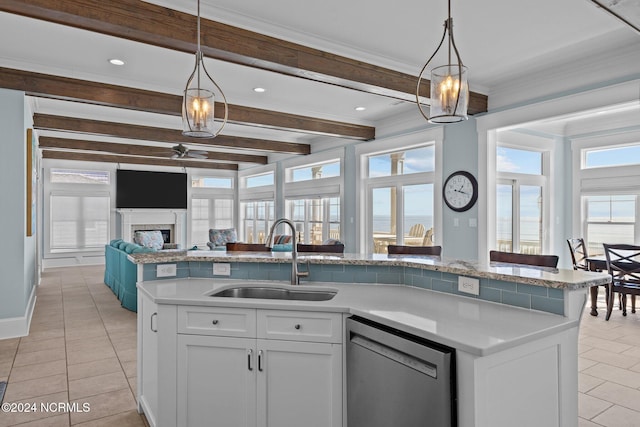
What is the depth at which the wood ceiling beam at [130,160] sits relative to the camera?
892 cm

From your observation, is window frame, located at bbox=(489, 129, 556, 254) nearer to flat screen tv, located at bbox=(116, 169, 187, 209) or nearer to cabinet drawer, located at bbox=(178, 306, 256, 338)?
cabinet drawer, located at bbox=(178, 306, 256, 338)

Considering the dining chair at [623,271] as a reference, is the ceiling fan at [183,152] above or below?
above

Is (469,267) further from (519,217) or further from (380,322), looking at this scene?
(519,217)

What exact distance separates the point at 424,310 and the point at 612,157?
5.96 m

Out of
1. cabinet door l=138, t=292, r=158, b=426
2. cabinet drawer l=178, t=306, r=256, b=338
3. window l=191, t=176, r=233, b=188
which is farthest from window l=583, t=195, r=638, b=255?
window l=191, t=176, r=233, b=188

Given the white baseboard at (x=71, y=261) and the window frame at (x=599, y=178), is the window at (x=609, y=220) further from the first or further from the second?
the white baseboard at (x=71, y=261)

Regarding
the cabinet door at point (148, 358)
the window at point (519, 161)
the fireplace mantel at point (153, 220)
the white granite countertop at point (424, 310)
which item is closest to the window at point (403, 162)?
the window at point (519, 161)

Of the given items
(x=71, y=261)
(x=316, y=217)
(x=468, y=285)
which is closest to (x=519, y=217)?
(x=316, y=217)

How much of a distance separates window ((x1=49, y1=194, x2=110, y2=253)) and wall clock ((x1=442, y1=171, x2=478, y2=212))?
8.51m

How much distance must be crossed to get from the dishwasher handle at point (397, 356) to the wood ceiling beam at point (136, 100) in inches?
162

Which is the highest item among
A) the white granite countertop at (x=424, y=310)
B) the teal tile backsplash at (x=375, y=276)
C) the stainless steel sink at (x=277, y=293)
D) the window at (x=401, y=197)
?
the window at (x=401, y=197)

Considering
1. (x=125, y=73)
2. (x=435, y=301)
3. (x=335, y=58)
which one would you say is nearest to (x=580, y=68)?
(x=335, y=58)

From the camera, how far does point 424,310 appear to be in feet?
6.12

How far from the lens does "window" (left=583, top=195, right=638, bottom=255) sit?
5953mm
